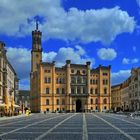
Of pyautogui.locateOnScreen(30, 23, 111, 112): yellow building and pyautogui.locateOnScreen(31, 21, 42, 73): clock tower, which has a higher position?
pyautogui.locateOnScreen(31, 21, 42, 73): clock tower

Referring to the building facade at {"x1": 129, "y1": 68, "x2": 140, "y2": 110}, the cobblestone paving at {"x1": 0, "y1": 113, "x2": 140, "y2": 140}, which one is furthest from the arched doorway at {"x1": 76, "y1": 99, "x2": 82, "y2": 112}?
the cobblestone paving at {"x1": 0, "y1": 113, "x2": 140, "y2": 140}

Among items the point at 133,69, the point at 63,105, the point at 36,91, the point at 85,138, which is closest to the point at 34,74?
Answer: the point at 36,91

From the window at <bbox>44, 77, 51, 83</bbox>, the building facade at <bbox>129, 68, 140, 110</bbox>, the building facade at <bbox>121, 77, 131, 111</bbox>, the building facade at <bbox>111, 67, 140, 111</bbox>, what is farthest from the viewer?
the building facade at <bbox>121, 77, 131, 111</bbox>

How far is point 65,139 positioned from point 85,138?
4.23 ft

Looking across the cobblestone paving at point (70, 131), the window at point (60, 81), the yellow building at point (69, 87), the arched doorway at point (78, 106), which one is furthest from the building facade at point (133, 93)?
the cobblestone paving at point (70, 131)

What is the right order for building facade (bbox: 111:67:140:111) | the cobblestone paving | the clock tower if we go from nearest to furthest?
1. the cobblestone paving
2. building facade (bbox: 111:67:140:111)
3. the clock tower

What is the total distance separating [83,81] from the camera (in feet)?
569

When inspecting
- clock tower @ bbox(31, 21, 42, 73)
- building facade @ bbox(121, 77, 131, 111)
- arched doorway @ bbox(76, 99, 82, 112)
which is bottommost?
arched doorway @ bbox(76, 99, 82, 112)

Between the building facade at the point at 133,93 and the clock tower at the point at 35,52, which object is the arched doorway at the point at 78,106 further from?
the clock tower at the point at 35,52

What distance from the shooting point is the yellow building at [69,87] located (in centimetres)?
16625

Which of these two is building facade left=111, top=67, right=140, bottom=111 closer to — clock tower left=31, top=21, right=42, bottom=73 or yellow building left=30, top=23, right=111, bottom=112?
yellow building left=30, top=23, right=111, bottom=112

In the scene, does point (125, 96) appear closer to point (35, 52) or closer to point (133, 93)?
point (133, 93)

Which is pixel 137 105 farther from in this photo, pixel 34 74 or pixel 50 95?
pixel 34 74

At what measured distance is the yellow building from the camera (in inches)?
6545
